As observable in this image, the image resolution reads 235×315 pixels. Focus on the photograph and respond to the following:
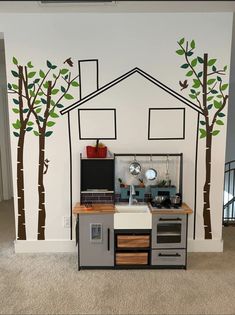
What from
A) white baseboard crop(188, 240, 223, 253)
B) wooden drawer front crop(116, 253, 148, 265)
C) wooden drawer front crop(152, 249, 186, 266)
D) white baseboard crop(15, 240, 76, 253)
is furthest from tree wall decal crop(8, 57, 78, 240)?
white baseboard crop(188, 240, 223, 253)

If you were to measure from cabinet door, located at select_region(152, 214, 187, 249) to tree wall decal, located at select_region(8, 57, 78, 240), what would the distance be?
4.59ft

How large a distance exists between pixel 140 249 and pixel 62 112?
1698 mm

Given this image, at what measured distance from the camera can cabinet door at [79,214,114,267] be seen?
273 cm

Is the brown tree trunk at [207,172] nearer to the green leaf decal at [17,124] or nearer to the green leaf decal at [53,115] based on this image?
the green leaf decal at [53,115]

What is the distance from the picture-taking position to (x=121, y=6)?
108 inches

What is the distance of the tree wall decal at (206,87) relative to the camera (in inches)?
117

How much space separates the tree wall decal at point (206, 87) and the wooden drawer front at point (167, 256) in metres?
1.20

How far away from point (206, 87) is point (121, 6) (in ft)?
4.06

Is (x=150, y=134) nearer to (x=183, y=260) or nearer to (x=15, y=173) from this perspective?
(x=183, y=260)

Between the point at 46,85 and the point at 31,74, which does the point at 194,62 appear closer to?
the point at 46,85

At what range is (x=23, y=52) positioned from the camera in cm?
296

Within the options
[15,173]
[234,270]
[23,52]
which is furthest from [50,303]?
[23,52]

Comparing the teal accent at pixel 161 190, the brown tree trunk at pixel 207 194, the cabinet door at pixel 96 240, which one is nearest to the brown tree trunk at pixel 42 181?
the cabinet door at pixel 96 240

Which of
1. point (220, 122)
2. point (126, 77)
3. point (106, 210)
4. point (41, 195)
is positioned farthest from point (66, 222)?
point (220, 122)
